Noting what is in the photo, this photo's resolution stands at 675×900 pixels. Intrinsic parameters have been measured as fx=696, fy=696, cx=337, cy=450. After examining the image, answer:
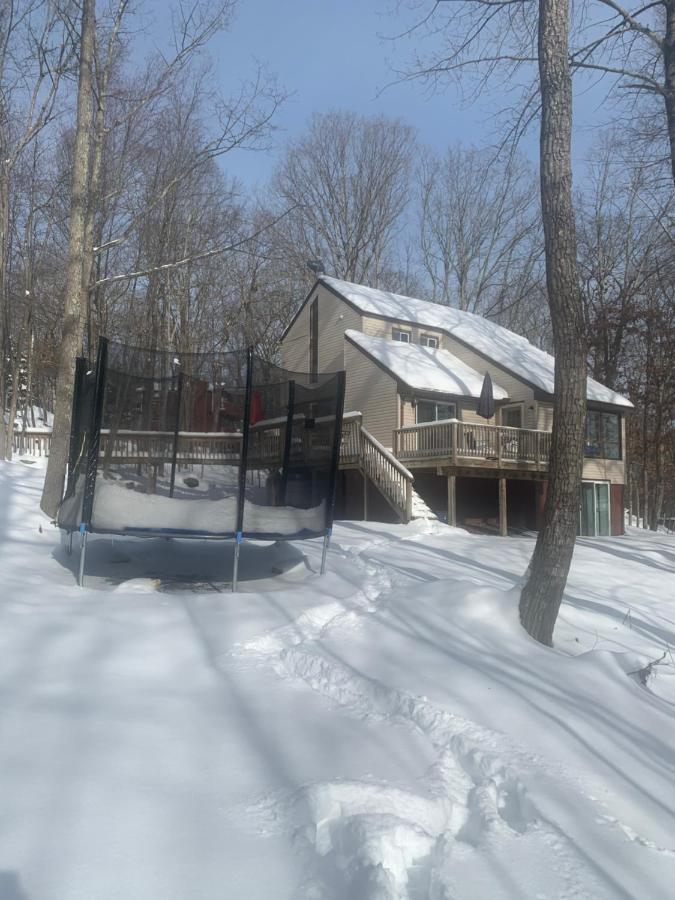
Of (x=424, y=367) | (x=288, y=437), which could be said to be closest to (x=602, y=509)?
(x=424, y=367)

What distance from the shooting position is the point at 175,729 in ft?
10.9

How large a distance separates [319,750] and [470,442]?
14.2 metres

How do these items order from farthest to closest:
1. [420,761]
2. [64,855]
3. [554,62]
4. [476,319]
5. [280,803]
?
[476,319] < [554,62] < [420,761] < [280,803] < [64,855]

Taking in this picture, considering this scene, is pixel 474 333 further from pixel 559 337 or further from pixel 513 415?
pixel 559 337

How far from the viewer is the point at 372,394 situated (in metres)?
20.4

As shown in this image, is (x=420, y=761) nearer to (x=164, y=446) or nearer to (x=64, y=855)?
(x=64, y=855)

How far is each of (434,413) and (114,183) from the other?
36.0 feet

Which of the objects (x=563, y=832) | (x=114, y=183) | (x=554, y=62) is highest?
(x=114, y=183)

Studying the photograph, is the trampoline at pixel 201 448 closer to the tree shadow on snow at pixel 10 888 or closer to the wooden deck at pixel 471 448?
the tree shadow on snow at pixel 10 888

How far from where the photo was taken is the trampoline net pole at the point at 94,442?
621 centimetres

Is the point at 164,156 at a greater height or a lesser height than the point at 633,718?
greater

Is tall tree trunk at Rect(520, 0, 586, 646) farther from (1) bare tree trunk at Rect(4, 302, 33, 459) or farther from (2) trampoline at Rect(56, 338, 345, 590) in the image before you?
(1) bare tree trunk at Rect(4, 302, 33, 459)

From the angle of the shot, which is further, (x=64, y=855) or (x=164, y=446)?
(x=164, y=446)

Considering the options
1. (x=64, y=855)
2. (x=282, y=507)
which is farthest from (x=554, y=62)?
(x=64, y=855)
